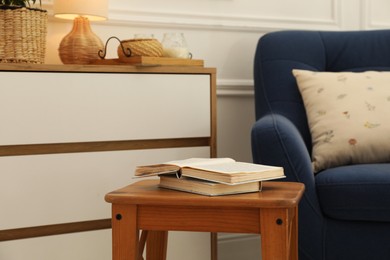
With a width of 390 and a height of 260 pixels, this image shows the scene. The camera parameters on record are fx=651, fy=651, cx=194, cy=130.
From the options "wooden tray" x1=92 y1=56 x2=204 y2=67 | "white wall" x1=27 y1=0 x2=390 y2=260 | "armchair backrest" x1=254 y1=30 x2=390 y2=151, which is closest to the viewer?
"wooden tray" x1=92 y1=56 x2=204 y2=67

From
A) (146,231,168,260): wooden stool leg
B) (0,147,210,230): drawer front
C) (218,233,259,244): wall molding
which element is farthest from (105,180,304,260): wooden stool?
(218,233,259,244): wall molding

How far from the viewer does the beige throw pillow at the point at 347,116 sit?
2.17 m

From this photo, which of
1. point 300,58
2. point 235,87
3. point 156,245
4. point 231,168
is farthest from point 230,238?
point 231,168

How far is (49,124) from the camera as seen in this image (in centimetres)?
200

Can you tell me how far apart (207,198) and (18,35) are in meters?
0.93

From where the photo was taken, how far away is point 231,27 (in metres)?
2.84

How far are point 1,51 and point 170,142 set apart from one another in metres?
0.62

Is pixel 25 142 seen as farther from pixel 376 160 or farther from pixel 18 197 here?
pixel 376 160

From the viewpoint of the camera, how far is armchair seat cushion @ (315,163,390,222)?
1.90 metres

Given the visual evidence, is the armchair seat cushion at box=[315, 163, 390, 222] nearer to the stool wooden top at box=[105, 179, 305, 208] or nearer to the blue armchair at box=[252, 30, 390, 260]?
the blue armchair at box=[252, 30, 390, 260]

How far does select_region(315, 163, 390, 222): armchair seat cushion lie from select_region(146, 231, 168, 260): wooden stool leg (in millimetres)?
499

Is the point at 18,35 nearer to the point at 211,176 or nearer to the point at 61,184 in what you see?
the point at 61,184

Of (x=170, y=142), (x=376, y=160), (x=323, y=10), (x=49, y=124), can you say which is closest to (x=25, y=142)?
(x=49, y=124)

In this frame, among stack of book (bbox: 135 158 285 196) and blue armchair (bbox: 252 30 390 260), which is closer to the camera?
stack of book (bbox: 135 158 285 196)
